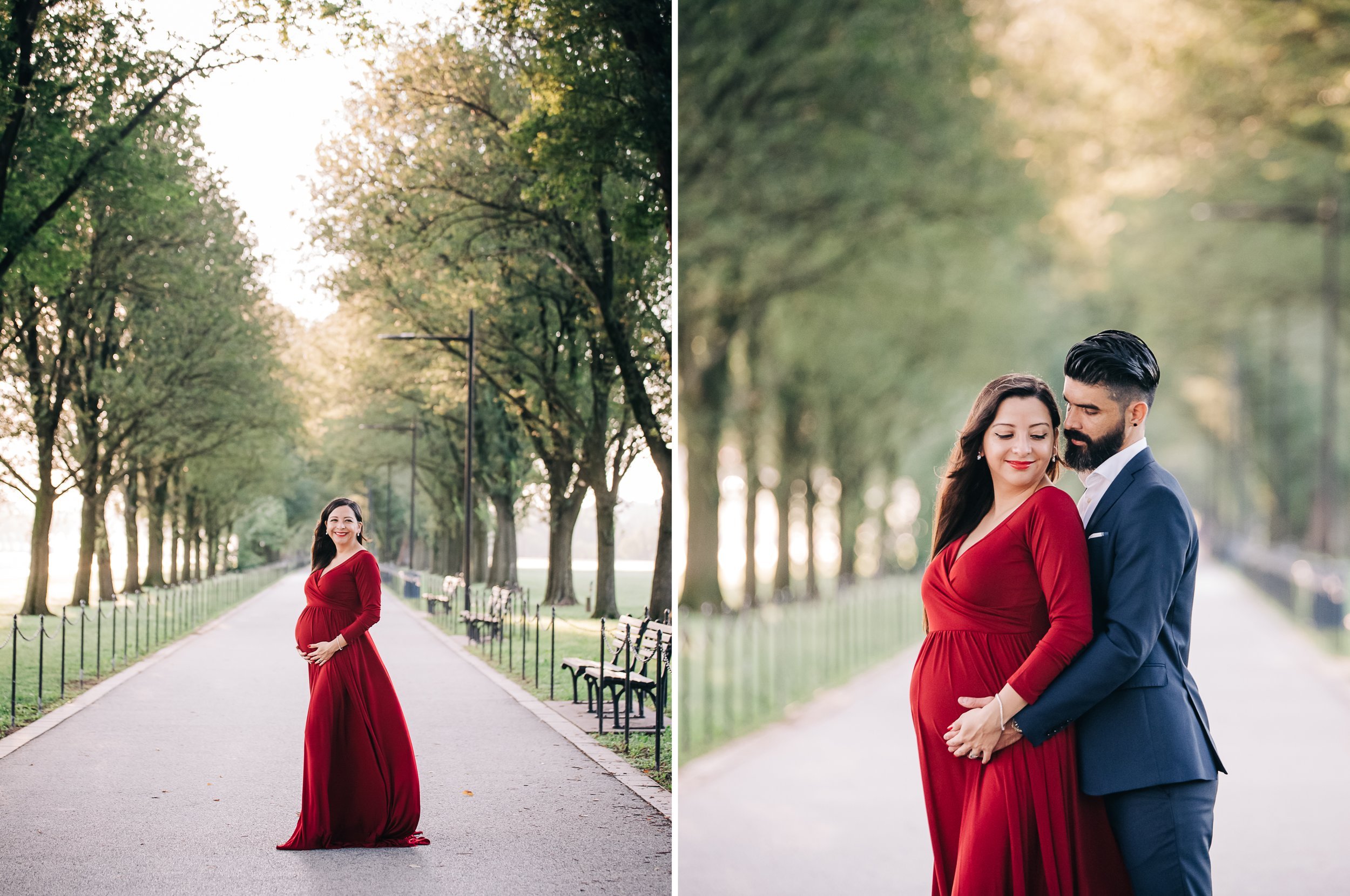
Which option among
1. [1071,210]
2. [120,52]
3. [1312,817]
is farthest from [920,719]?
[1071,210]

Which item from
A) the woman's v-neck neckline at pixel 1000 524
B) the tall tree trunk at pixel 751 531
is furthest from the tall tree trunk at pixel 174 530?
the tall tree trunk at pixel 751 531

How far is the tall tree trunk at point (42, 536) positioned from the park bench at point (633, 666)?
270 centimetres

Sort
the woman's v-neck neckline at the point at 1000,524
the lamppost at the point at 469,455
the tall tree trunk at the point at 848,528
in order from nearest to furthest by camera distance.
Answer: the woman's v-neck neckline at the point at 1000,524 < the lamppost at the point at 469,455 < the tall tree trunk at the point at 848,528

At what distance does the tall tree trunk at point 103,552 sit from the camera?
5699mm

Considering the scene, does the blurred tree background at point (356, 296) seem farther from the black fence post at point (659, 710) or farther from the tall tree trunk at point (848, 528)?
the tall tree trunk at point (848, 528)

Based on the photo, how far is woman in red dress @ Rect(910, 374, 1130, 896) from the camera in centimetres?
332

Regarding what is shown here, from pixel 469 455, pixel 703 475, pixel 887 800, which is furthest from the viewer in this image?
pixel 703 475

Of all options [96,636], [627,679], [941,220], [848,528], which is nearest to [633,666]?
[627,679]

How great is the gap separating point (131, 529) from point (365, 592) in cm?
119

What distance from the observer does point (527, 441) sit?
299 inches

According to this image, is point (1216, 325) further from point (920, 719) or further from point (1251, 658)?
point (920, 719)

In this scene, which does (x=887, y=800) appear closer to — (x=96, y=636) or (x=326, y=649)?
(x=326, y=649)

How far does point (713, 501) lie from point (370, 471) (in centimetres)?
1359

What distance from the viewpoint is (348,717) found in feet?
18.6
